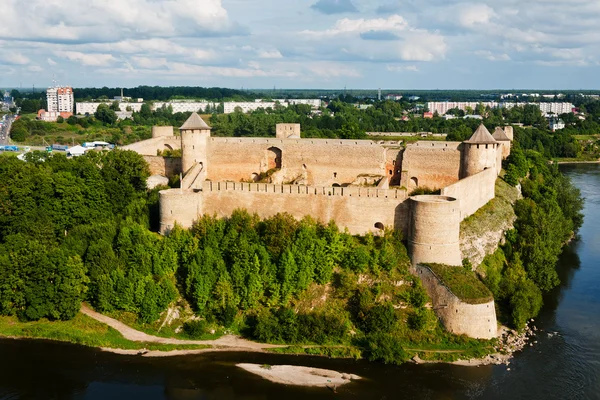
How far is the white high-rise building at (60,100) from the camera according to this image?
99.9 metres

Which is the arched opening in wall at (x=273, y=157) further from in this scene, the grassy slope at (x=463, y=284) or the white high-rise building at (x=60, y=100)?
the white high-rise building at (x=60, y=100)

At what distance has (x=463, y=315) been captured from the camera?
17.7 metres

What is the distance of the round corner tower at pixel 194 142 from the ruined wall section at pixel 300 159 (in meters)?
0.51

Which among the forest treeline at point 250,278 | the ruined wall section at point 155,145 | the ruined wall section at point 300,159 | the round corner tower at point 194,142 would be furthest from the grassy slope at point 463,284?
the ruined wall section at point 155,145

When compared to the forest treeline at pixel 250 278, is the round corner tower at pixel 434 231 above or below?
above

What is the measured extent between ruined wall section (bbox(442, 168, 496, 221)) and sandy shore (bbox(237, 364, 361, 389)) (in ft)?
23.4

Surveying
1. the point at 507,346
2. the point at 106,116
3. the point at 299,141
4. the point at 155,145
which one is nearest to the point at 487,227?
the point at 507,346

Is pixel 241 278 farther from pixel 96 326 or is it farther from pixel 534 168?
pixel 534 168

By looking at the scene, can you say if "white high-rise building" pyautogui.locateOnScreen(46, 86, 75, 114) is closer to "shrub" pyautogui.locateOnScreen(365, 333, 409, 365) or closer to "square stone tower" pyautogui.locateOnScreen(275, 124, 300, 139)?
"square stone tower" pyautogui.locateOnScreen(275, 124, 300, 139)

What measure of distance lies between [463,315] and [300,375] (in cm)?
509

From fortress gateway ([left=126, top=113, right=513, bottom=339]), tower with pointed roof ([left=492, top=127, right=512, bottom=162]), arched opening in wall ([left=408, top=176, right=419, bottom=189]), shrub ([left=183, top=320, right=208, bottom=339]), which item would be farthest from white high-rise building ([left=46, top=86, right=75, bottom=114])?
shrub ([left=183, top=320, right=208, bottom=339])

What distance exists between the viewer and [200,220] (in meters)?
20.6

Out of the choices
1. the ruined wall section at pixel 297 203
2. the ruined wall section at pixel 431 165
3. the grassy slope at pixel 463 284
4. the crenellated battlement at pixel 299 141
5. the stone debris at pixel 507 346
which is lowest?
the stone debris at pixel 507 346

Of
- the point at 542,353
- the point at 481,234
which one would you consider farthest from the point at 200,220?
the point at 542,353
